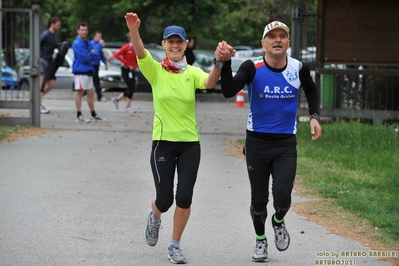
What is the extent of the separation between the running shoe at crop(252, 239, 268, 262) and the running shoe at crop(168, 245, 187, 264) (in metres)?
0.55

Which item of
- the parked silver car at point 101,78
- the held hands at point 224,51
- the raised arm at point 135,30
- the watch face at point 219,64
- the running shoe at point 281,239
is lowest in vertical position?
the running shoe at point 281,239

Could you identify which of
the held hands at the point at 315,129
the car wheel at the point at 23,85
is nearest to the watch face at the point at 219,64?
the held hands at the point at 315,129

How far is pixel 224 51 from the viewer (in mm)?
6168

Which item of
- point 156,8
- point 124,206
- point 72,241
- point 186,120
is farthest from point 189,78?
point 156,8

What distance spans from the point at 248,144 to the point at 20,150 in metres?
7.07

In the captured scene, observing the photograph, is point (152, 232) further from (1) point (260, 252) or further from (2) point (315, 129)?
(2) point (315, 129)

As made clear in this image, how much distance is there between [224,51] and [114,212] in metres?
3.09

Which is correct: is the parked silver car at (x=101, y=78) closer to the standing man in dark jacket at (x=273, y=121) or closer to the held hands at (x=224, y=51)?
the standing man in dark jacket at (x=273, y=121)

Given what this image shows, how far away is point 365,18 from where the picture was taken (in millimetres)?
14656

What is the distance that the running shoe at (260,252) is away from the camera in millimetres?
6832

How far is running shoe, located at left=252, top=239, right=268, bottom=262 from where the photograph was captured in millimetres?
6832

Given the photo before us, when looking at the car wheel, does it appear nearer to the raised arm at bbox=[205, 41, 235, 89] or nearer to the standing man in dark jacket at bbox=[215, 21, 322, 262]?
the standing man in dark jacket at bbox=[215, 21, 322, 262]

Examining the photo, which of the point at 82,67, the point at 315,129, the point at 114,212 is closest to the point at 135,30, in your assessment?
the point at 315,129

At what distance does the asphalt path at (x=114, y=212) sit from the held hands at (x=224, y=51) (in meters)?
1.60
